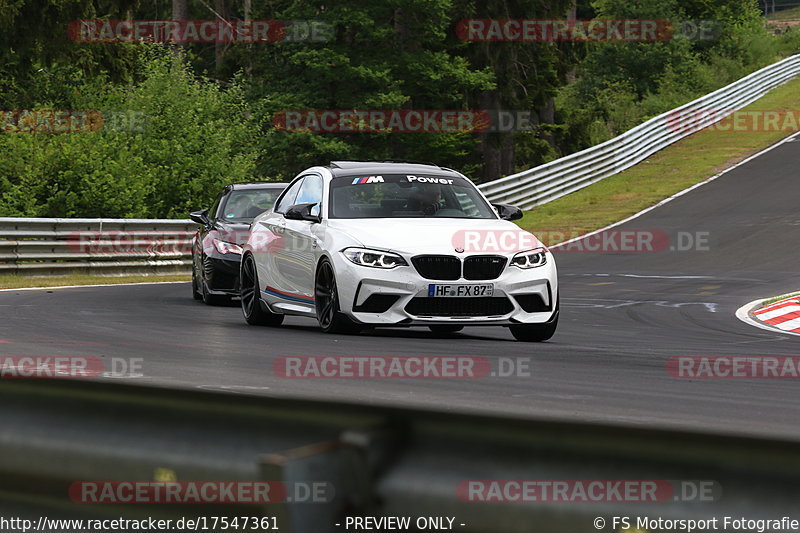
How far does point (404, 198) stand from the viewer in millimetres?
12453

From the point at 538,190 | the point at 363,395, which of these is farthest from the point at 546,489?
the point at 538,190

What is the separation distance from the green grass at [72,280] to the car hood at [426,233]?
427 inches

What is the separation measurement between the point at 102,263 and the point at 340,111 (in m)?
20.0

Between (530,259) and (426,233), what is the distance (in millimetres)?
996

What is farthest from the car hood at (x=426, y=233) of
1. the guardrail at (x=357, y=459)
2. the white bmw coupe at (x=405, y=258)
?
the guardrail at (x=357, y=459)

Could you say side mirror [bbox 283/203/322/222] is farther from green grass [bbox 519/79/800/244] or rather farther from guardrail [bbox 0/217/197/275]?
green grass [bbox 519/79/800/244]

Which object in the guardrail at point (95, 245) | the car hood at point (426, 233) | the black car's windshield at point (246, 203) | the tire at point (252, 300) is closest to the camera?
the car hood at point (426, 233)

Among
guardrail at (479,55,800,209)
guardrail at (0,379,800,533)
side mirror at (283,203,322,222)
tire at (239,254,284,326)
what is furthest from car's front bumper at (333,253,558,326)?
guardrail at (479,55,800,209)

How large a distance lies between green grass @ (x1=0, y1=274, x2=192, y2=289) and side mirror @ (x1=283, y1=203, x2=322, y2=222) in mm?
9738

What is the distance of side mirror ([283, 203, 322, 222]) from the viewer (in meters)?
12.4

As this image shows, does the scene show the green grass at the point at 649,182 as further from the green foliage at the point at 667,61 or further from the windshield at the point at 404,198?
the windshield at the point at 404,198

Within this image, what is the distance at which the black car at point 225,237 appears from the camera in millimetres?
17359

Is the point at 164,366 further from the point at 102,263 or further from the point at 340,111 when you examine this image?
the point at 340,111

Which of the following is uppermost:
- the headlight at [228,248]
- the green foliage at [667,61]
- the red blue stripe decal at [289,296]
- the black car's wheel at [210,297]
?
the green foliage at [667,61]
